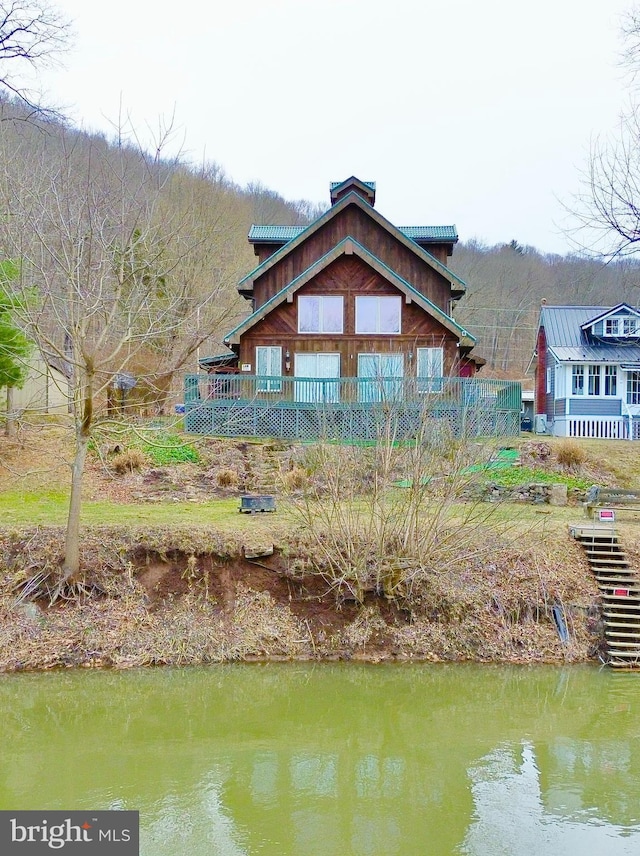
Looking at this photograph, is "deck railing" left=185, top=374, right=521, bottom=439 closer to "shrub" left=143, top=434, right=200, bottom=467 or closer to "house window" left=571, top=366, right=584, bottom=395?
"shrub" left=143, top=434, right=200, bottom=467

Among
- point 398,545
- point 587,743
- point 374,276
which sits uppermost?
point 374,276

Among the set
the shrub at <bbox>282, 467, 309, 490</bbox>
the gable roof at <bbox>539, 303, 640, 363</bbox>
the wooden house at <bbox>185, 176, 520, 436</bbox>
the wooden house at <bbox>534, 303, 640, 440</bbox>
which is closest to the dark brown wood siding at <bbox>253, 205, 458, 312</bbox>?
the wooden house at <bbox>185, 176, 520, 436</bbox>

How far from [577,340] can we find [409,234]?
25.2ft

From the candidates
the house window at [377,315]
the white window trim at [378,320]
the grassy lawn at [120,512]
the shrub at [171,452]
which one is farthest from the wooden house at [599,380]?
the grassy lawn at [120,512]

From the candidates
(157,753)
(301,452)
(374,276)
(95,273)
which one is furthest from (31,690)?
(374,276)

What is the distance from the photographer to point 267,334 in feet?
78.6

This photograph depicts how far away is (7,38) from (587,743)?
18747mm

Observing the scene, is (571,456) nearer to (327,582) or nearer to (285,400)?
(285,400)

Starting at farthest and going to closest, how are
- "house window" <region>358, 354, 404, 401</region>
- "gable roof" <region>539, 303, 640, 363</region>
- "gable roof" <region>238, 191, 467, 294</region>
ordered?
"gable roof" <region>238, 191, 467, 294</region> → "gable roof" <region>539, 303, 640, 363</region> → "house window" <region>358, 354, 404, 401</region>

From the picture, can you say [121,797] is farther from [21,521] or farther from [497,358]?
[497,358]

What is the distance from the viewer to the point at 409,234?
27578mm

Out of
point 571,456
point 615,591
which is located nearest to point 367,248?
point 571,456

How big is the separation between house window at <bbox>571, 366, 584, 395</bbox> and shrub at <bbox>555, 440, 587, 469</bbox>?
5.79 metres

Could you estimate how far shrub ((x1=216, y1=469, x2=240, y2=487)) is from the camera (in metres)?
18.1
